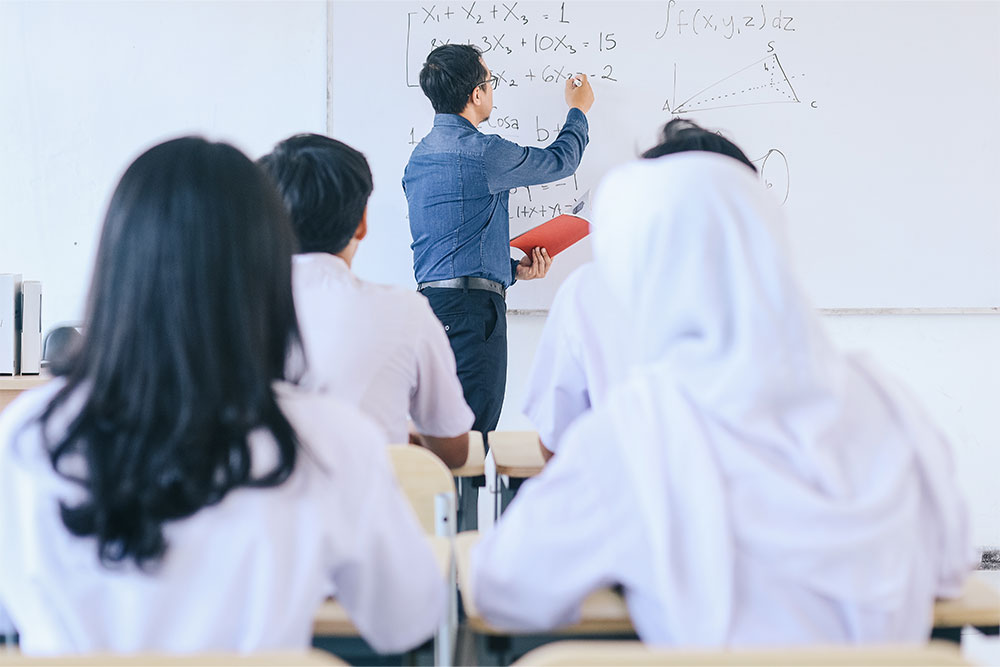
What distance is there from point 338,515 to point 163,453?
191 millimetres

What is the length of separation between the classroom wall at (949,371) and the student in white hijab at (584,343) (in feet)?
4.67

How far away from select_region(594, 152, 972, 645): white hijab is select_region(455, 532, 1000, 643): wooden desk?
0.16 m

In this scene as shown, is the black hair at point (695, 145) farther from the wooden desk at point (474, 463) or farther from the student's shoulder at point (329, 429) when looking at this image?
the student's shoulder at point (329, 429)

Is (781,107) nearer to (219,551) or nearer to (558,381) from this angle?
(558,381)

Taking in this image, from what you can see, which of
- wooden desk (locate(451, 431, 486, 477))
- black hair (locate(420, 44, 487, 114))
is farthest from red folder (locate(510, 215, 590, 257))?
wooden desk (locate(451, 431, 486, 477))

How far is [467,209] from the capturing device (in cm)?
310

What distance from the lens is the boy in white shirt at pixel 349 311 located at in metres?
1.77

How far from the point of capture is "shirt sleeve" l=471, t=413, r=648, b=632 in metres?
1.05

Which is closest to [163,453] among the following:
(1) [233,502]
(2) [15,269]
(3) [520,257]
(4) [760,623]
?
(1) [233,502]

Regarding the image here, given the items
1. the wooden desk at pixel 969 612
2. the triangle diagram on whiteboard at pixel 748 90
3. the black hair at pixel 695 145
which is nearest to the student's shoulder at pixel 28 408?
the wooden desk at pixel 969 612

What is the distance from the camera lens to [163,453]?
93 centimetres

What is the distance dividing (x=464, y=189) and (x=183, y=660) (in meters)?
2.40

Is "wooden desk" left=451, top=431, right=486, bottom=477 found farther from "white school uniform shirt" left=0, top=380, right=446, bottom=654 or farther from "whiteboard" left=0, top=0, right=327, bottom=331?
"whiteboard" left=0, top=0, right=327, bottom=331

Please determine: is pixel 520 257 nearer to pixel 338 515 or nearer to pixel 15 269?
pixel 15 269
